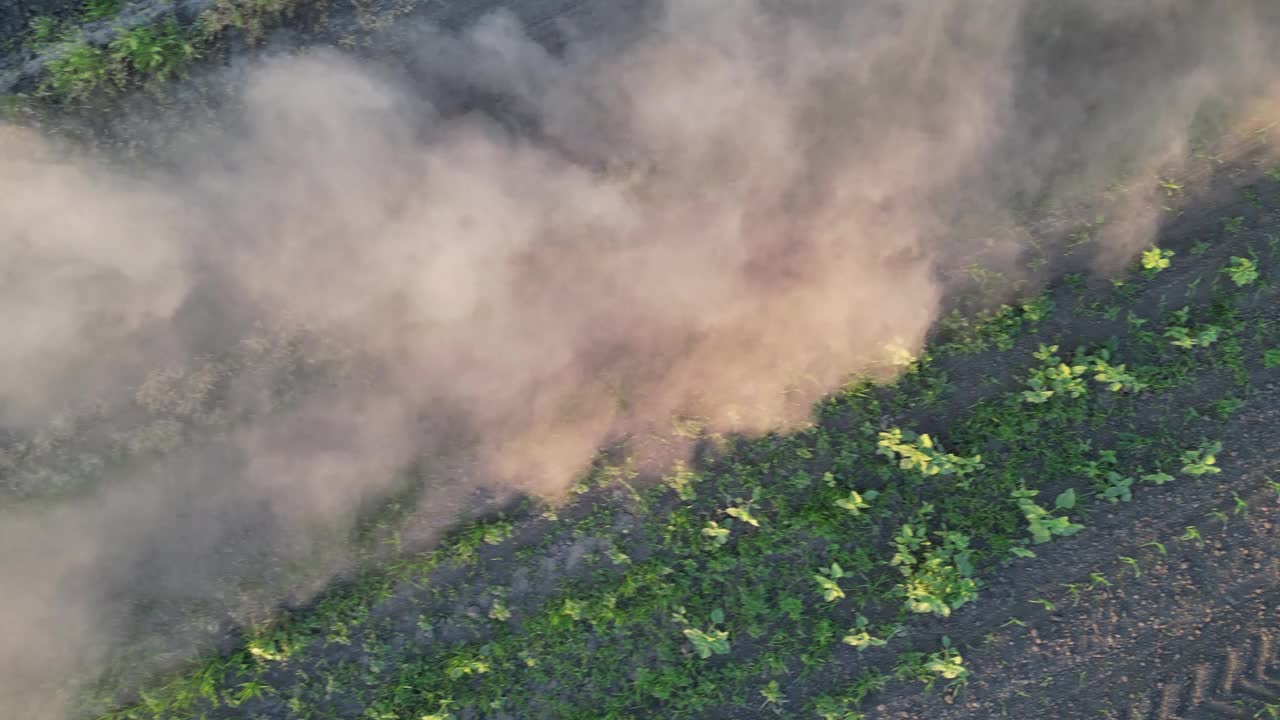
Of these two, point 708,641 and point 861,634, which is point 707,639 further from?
point 861,634

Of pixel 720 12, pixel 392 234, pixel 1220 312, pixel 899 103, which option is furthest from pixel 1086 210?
pixel 392 234

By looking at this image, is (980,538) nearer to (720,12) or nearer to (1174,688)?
(1174,688)

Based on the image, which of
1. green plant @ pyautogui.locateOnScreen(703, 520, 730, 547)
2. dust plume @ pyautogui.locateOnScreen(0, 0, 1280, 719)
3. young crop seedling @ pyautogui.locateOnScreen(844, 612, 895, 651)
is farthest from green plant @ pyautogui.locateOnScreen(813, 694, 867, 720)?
dust plume @ pyautogui.locateOnScreen(0, 0, 1280, 719)

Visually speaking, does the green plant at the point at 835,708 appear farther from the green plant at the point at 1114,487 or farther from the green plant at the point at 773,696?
the green plant at the point at 1114,487

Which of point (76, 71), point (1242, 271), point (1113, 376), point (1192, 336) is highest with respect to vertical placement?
point (76, 71)

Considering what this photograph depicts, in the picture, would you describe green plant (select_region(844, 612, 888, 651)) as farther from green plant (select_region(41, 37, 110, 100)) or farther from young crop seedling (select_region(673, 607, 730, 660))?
green plant (select_region(41, 37, 110, 100))

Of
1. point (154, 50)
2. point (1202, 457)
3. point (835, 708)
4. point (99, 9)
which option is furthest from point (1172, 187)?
point (99, 9)
